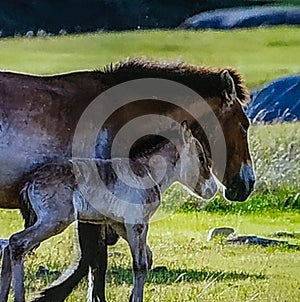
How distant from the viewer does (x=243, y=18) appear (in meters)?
5.58

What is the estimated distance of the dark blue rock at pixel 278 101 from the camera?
554 centimetres

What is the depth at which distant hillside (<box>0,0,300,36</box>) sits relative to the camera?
215 inches

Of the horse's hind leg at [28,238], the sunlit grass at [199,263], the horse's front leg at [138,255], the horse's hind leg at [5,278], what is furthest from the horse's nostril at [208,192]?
the horse's hind leg at [5,278]

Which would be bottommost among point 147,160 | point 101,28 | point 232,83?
point 147,160

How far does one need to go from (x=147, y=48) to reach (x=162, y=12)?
271 mm

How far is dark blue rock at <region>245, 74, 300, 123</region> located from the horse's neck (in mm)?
752

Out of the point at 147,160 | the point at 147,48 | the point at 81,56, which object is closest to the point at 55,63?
the point at 81,56

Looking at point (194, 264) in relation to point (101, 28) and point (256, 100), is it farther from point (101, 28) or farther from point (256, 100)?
point (101, 28)

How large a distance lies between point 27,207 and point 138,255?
2.00 ft

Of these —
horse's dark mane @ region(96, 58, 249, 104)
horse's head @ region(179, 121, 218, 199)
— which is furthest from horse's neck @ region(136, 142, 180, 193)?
horse's dark mane @ region(96, 58, 249, 104)

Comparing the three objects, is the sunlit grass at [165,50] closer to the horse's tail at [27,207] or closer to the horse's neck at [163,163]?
the horse's neck at [163,163]

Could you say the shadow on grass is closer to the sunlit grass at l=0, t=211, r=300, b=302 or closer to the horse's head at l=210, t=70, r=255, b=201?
the sunlit grass at l=0, t=211, r=300, b=302

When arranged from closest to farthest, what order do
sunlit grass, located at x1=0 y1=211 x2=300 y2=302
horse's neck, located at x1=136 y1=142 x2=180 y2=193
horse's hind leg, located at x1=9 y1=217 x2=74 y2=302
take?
horse's hind leg, located at x1=9 y1=217 x2=74 y2=302 < horse's neck, located at x1=136 y1=142 x2=180 y2=193 < sunlit grass, located at x1=0 y1=211 x2=300 y2=302

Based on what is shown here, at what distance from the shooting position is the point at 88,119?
193 inches
